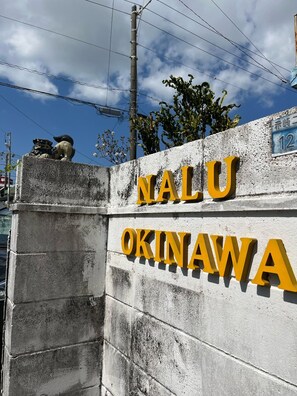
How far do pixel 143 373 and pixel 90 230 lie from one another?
1858 millimetres

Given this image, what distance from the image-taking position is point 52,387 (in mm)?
4145

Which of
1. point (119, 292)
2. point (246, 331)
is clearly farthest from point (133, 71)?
point (246, 331)

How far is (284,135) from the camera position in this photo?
2334 millimetres

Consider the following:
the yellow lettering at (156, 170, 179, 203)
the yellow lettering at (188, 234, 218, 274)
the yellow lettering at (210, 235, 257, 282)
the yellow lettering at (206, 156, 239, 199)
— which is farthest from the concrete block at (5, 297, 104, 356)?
the yellow lettering at (206, 156, 239, 199)

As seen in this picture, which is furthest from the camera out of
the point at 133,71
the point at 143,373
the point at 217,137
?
the point at 133,71

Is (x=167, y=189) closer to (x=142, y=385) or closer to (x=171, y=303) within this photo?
(x=171, y=303)

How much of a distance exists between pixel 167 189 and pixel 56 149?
2151 mm

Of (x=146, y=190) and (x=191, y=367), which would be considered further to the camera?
(x=146, y=190)

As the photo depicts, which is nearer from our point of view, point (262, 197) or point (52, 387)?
point (262, 197)

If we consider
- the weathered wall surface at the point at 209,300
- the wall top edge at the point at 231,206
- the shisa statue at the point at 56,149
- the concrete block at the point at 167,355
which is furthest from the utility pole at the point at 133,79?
the concrete block at the point at 167,355

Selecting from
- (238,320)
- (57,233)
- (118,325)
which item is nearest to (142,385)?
(118,325)

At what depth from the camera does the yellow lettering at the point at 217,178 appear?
105 inches

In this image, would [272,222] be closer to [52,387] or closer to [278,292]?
[278,292]

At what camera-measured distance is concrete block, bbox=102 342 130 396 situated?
3.96 meters
